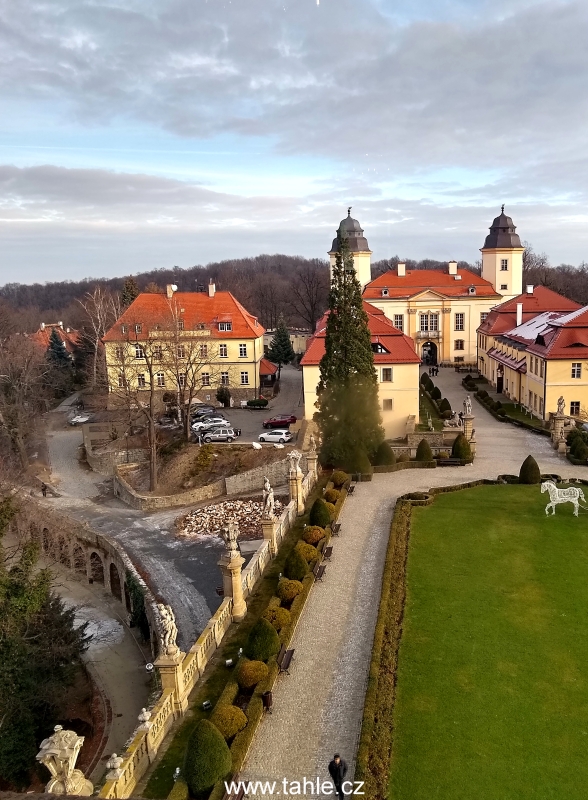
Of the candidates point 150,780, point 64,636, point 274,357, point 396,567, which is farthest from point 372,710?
point 274,357

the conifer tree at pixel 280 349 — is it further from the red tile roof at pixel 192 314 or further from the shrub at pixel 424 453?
the shrub at pixel 424 453

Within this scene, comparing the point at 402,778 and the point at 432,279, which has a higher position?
the point at 432,279

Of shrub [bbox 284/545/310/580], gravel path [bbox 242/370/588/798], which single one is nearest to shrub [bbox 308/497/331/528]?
gravel path [bbox 242/370/588/798]

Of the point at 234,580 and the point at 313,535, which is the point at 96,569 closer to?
the point at 313,535

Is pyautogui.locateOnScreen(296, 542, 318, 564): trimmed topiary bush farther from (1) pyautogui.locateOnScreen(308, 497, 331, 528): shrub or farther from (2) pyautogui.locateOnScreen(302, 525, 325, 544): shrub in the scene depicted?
(1) pyautogui.locateOnScreen(308, 497, 331, 528): shrub

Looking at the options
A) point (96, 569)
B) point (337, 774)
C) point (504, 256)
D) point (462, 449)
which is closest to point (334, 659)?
point (337, 774)

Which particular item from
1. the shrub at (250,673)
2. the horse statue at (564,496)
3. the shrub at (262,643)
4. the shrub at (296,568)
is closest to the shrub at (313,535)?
the shrub at (296,568)

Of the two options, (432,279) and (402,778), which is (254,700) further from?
(432,279)

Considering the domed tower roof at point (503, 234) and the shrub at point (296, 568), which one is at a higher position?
the domed tower roof at point (503, 234)
